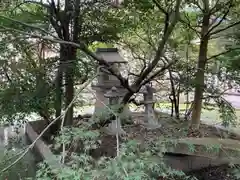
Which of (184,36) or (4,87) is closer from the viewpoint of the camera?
(4,87)

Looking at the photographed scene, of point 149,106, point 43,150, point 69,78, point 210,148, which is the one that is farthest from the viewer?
point 149,106

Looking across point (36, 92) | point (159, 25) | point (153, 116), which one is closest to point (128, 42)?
point (159, 25)

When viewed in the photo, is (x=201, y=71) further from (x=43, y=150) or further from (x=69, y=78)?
(x=43, y=150)

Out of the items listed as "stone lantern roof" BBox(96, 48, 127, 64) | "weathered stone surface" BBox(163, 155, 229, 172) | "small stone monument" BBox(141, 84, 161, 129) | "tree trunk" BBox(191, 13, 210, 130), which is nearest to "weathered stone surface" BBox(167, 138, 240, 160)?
"weathered stone surface" BBox(163, 155, 229, 172)

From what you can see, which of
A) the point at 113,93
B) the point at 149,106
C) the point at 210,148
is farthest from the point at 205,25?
the point at 210,148

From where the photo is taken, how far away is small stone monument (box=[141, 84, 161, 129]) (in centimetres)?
380

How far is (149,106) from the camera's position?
152 inches

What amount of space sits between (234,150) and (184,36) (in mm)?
1958

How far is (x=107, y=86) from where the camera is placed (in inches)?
156

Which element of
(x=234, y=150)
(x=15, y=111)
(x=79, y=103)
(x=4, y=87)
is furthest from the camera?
(x=79, y=103)

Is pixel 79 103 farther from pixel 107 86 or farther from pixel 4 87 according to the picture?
pixel 4 87

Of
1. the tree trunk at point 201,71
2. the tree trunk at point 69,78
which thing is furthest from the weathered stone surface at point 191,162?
the tree trunk at point 69,78

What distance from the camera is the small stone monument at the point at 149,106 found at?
3.80 meters

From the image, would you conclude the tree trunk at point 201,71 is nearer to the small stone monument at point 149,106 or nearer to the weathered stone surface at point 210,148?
the small stone monument at point 149,106
